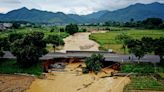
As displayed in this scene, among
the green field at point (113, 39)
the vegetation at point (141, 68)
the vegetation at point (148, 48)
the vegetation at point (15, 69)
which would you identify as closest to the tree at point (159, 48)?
the vegetation at point (148, 48)

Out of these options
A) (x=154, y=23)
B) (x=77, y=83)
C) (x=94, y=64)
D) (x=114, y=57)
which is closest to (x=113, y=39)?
(x=114, y=57)

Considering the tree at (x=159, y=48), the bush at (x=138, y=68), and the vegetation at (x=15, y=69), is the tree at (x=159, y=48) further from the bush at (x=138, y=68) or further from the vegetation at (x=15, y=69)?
the vegetation at (x=15, y=69)

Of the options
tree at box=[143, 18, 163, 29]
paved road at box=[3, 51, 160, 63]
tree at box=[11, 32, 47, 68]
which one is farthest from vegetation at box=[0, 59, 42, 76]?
tree at box=[143, 18, 163, 29]

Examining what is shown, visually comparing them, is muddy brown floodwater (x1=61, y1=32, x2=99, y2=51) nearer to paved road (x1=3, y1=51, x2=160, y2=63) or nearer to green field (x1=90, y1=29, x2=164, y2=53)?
green field (x1=90, y1=29, x2=164, y2=53)

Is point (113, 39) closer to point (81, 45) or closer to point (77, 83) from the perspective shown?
point (81, 45)

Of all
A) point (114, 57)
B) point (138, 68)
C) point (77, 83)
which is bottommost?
point (77, 83)
